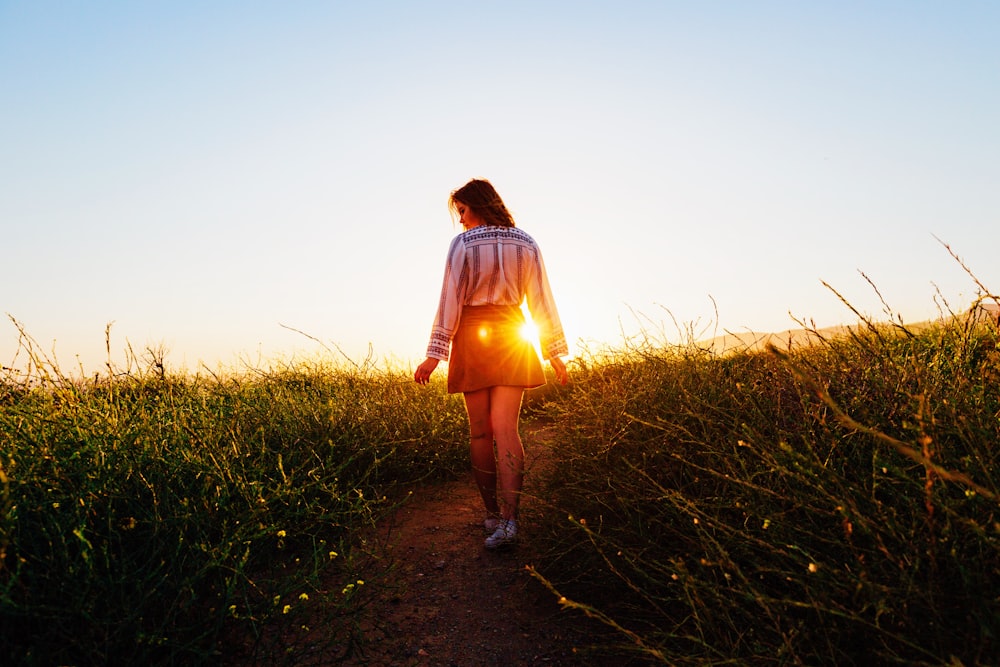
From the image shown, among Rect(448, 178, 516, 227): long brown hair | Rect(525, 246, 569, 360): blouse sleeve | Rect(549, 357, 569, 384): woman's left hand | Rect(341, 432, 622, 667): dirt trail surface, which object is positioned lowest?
Rect(341, 432, 622, 667): dirt trail surface

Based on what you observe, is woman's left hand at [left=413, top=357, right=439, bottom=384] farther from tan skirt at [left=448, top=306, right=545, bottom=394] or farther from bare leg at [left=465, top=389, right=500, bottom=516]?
bare leg at [left=465, top=389, right=500, bottom=516]

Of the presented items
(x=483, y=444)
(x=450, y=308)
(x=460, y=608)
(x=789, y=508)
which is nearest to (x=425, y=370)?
(x=450, y=308)

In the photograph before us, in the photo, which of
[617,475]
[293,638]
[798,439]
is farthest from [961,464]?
[293,638]

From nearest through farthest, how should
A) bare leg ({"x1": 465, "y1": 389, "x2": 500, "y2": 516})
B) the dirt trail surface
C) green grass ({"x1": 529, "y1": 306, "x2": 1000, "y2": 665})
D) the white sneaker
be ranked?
1. green grass ({"x1": 529, "y1": 306, "x2": 1000, "y2": 665})
2. the dirt trail surface
3. the white sneaker
4. bare leg ({"x1": 465, "y1": 389, "x2": 500, "y2": 516})

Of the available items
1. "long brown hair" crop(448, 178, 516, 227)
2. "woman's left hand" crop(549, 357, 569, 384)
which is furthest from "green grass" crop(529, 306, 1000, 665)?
"long brown hair" crop(448, 178, 516, 227)

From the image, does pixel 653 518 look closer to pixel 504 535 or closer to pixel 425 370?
pixel 504 535

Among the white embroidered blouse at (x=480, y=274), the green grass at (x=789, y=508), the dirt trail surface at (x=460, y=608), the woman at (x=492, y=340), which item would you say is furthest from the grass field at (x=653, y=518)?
the white embroidered blouse at (x=480, y=274)

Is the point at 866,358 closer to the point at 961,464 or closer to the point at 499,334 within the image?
the point at 961,464

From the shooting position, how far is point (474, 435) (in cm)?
359

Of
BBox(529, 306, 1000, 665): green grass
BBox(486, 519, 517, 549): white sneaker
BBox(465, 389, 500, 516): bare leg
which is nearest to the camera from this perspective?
BBox(529, 306, 1000, 665): green grass

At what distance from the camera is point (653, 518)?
2500mm

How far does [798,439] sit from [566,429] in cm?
127

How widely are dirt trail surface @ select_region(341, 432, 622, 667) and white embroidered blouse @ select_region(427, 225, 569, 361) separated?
1025 millimetres

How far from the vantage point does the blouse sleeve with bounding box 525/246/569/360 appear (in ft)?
11.8
